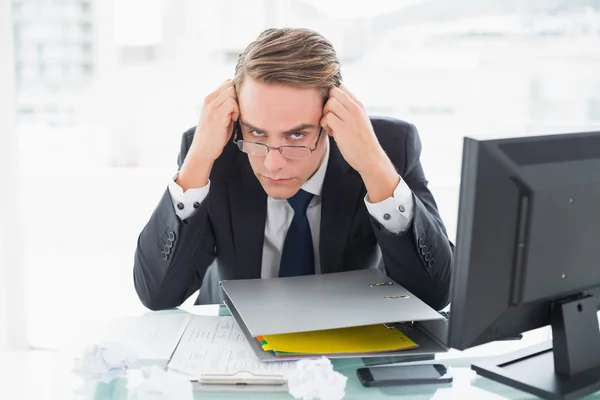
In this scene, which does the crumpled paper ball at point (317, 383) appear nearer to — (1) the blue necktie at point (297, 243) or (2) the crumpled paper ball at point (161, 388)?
(2) the crumpled paper ball at point (161, 388)

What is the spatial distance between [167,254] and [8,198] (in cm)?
196

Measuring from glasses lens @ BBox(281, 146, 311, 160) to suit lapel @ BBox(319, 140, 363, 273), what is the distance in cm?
22

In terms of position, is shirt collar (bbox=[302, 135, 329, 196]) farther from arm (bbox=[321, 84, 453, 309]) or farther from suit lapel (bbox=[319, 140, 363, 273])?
arm (bbox=[321, 84, 453, 309])

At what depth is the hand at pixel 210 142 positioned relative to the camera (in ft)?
5.73

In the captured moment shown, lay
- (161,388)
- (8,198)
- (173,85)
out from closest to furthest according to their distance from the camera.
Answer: (161,388) → (8,198) → (173,85)

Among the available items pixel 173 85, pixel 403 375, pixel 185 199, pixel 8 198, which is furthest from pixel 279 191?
pixel 173 85

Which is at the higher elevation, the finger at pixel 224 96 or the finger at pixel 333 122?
the finger at pixel 224 96

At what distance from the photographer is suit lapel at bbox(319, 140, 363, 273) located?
1.88 m

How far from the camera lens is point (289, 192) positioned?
5.83 ft

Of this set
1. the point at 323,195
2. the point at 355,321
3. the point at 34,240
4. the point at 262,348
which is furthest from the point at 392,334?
the point at 34,240

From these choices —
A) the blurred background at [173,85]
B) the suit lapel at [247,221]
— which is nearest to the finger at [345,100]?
the suit lapel at [247,221]

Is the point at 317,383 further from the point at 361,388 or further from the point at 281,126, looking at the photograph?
the point at 281,126

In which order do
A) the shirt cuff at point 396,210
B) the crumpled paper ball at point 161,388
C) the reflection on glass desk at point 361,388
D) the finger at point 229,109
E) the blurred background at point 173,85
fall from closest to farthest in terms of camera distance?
the crumpled paper ball at point 161,388
the reflection on glass desk at point 361,388
the shirt cuff at point 396,210
the finger at point 229,109
the blurred background at point 173,85

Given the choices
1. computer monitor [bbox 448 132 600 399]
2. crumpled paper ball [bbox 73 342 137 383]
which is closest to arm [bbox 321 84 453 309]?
computer monitor [bbox 448 132 600 399]
